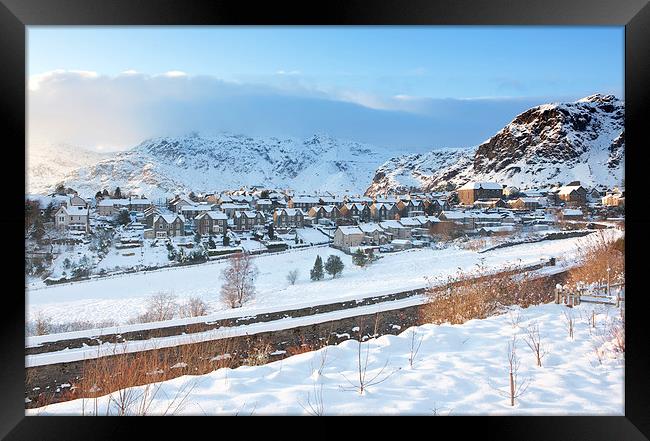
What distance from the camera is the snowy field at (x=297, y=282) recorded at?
114 inches

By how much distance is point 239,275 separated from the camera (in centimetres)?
311

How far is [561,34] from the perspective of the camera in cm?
259

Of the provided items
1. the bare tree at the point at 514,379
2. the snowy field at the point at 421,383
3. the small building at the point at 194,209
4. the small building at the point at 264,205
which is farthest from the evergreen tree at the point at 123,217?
the bare tree at the point at 514,379

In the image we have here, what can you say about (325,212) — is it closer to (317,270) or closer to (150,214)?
(317,270)

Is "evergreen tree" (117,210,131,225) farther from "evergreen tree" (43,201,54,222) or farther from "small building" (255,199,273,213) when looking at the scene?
"small building" (255,199,273,213)

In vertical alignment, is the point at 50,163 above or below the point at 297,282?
above

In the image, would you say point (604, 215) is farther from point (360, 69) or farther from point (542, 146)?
point (360, 69)

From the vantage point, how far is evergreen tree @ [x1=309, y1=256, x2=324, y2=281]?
3199 millimetres

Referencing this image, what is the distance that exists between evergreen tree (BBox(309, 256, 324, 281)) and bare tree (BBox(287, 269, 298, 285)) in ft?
0.45

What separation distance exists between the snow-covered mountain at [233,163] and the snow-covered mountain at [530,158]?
0.87ft

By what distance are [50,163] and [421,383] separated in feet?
9.30

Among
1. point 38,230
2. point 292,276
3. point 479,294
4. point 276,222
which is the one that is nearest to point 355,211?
point 276,222

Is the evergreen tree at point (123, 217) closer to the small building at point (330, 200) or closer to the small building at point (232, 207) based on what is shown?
the small building at point (232, 207)
